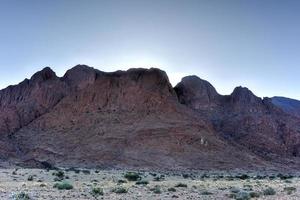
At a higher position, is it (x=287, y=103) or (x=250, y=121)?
(x=287, y=103)

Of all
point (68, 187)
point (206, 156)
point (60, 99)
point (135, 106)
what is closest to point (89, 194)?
point (68, 187)

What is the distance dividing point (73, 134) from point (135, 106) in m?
15.4

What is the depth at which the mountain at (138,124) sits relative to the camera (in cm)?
9888

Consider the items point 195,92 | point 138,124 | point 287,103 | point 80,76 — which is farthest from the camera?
point 287,103

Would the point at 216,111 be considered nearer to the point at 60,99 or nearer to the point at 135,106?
the point at 135,106

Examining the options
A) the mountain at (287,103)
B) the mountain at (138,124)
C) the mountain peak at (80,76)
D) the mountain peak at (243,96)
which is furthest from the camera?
the mountain at (287,103)

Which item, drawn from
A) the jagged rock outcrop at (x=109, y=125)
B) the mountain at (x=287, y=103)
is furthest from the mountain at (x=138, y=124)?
the mountain at (x=287, y=103)

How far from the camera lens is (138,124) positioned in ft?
355

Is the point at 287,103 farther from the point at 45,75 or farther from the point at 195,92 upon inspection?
the point at 45,75

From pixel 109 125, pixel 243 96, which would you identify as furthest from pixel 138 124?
pixel 243 96

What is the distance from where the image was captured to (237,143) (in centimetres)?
11375

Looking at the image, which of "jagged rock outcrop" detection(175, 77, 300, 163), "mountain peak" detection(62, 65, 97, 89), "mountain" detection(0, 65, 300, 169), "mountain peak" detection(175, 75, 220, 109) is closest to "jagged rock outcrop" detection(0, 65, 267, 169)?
"mountain peak" detection(62, 65, 97, 89)

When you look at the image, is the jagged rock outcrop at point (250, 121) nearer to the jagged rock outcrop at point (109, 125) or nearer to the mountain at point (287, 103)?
the jagged rock outcrop at point (109, 125)

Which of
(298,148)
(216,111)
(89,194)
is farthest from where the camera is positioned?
(216,111)
